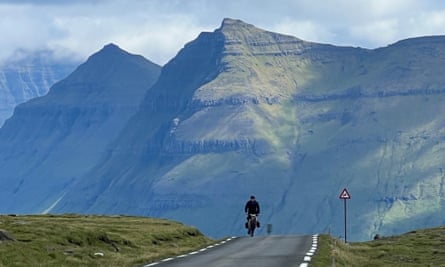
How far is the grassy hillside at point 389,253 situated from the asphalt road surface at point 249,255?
1.35m

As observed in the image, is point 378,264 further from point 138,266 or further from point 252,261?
point 138,266

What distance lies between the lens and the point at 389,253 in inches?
2835

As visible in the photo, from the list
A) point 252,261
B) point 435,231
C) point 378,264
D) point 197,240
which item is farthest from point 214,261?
→ point 435,231

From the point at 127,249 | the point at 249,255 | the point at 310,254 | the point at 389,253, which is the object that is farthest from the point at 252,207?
the point at 310,254

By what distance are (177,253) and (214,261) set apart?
1002cm

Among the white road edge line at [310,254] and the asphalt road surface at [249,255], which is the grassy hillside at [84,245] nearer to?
the asphalt road surface at [249,255]

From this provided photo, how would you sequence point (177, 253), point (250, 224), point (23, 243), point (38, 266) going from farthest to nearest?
point (250, 224) < point (177, 253) < point (23, 243) < point (38, 266)

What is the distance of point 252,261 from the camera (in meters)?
57.1

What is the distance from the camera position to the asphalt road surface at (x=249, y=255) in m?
55.2

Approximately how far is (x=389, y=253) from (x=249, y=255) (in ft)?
41.4

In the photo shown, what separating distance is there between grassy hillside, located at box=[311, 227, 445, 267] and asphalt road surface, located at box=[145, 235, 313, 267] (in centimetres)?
135

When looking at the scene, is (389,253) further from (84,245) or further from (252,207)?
(252,207)

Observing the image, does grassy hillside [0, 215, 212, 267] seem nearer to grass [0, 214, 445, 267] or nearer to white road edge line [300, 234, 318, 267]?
grass [0, 214, 445, 267]

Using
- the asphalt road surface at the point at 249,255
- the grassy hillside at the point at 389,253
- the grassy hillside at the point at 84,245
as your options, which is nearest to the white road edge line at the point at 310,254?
the asphalt road surface at the point at 249,255
